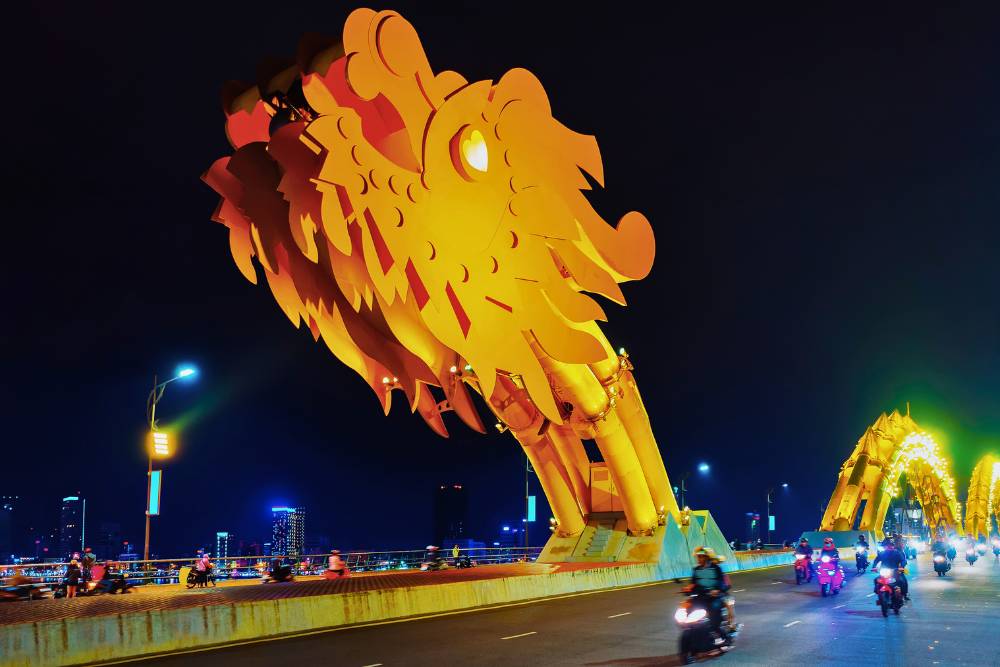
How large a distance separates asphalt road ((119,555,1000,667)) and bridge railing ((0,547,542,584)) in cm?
1199

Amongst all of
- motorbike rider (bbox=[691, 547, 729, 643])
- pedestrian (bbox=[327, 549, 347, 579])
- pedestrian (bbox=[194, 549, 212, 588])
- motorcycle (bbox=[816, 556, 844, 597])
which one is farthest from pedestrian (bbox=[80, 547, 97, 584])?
motorbike rider (bbox=[691, 547, 729, 643])

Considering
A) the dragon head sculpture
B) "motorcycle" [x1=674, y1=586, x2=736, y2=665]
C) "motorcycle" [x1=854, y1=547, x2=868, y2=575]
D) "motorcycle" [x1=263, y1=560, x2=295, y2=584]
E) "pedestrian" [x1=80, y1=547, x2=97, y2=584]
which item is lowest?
"motorcycle" [x1=854, y1=547, x2=868, y2=575]

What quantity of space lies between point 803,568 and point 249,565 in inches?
732

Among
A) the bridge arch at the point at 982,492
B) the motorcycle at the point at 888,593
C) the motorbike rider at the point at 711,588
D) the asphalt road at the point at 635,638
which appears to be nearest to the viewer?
the asphalt road at the point at 635,638

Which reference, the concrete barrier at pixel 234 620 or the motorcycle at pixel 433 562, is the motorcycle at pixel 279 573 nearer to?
the concrete barrier at pixel 234 620

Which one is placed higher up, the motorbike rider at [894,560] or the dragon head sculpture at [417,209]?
the dragon head sculpture at [417,209]

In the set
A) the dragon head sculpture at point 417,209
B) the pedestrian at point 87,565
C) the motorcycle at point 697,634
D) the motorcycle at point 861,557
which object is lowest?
the motorcycle at point 861,557

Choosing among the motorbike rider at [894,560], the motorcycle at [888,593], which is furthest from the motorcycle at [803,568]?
the motorcycle at [888,593]

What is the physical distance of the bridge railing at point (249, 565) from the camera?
26.5 metres

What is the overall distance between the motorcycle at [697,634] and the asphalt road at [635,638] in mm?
240

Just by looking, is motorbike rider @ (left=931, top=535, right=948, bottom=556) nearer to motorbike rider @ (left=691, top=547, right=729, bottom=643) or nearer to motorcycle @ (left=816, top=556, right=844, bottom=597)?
motorcycle @ (left=816, top=556, right=844, bottom=597)

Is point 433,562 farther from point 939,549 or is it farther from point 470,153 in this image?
point 470,153

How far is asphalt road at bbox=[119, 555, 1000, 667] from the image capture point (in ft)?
41.9

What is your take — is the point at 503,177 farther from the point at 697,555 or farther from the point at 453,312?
the point at 697,555
